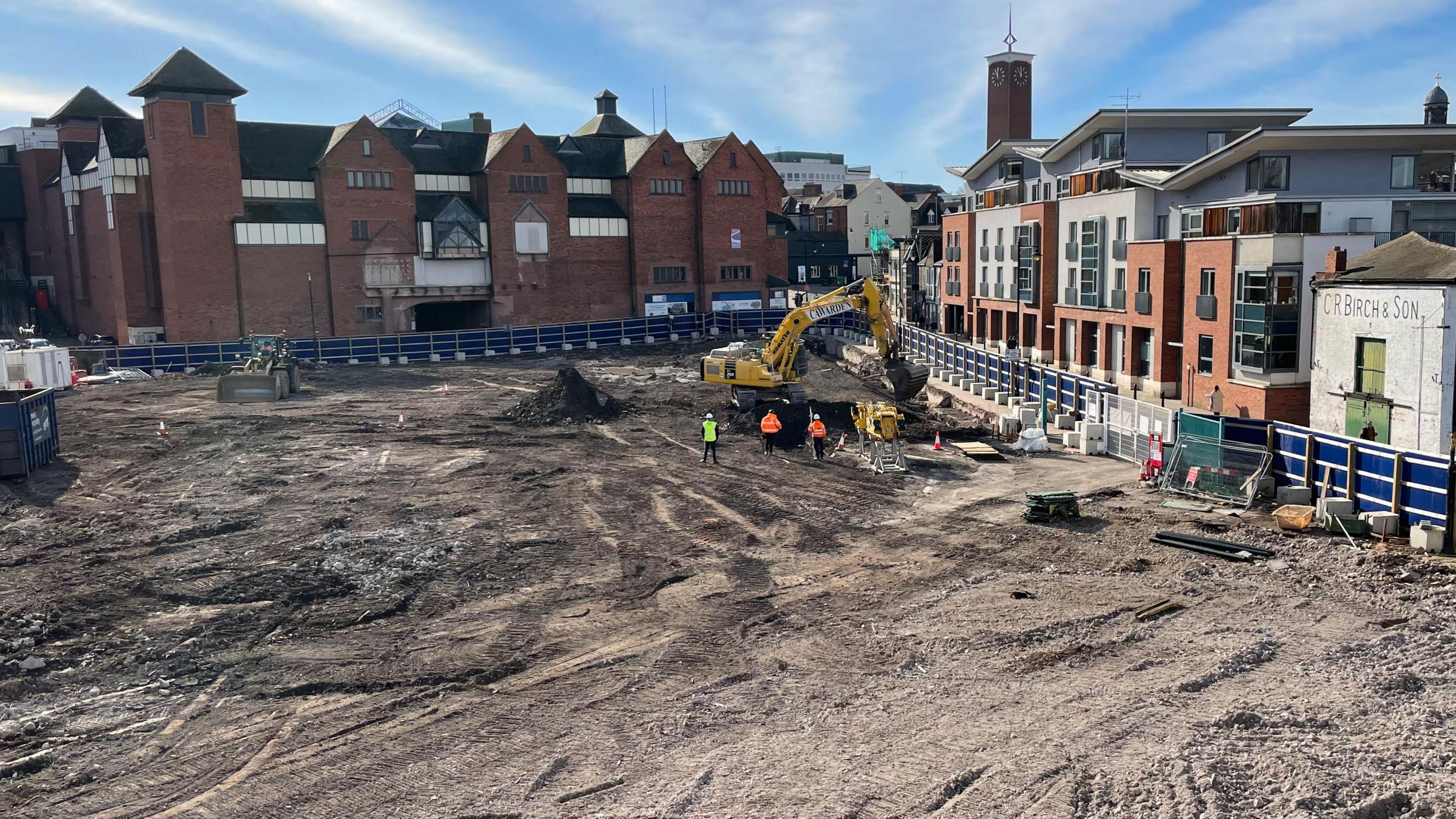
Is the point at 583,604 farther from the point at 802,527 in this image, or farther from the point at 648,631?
the point at 802,527

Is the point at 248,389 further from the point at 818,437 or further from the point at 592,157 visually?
the point at 592,157

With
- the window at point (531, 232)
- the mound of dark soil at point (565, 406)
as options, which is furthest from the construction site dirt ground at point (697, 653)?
the window at point (531, 232)

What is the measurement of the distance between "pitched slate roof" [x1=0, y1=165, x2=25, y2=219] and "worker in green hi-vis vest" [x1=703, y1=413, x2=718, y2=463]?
65323 millimetres

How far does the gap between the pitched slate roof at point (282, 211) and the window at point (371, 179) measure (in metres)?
2.52

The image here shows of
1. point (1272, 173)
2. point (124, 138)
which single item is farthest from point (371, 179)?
Answer: point (1272, 173)

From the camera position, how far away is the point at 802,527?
22594 mm

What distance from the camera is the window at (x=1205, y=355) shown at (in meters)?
31.4

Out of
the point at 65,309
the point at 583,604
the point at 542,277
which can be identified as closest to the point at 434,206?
the point at 542,277

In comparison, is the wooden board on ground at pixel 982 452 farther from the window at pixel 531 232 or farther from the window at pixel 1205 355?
the window at pixel 531 232

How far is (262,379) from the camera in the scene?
42125 millimetres

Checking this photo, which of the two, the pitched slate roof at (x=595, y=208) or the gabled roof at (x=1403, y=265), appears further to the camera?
the pitched slate roof at (x=595, y=208)

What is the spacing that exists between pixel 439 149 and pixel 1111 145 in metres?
42.6

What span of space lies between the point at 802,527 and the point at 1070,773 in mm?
11319

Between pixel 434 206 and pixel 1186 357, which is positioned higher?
pixel 434 206
